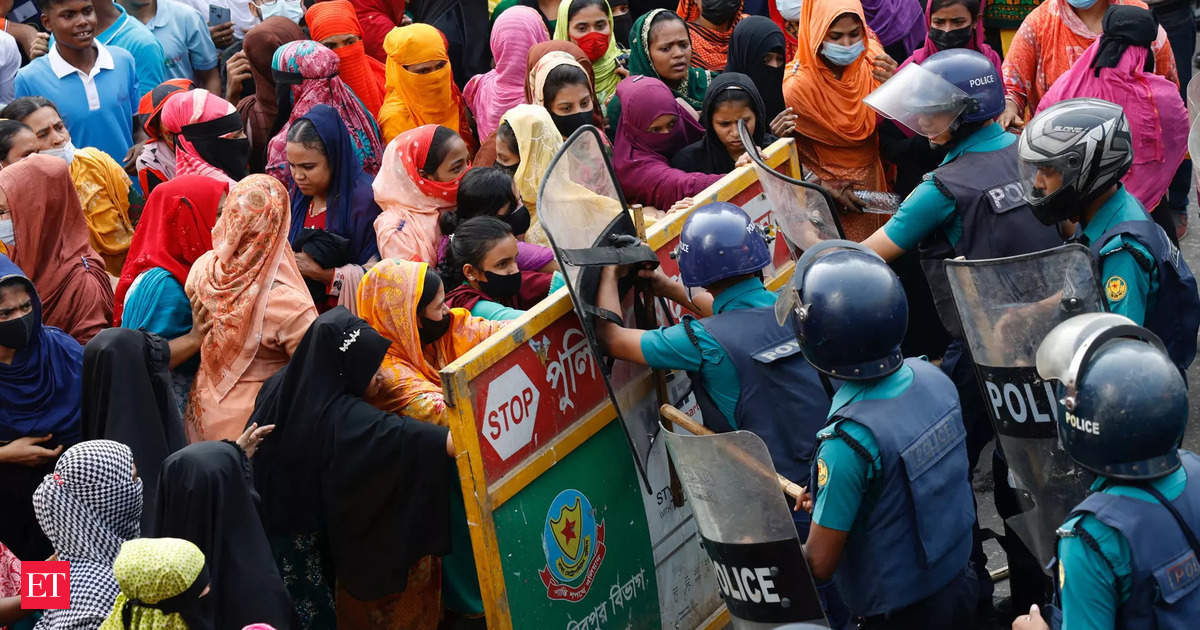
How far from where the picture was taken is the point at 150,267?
532 cm

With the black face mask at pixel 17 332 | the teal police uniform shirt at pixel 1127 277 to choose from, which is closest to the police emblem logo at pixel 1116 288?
the teal police uniform shirt at pixel 1127 277

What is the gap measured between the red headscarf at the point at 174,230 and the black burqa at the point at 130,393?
2.34 feet

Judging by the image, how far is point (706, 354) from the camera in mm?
4051

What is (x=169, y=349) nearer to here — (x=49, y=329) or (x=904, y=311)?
(x=49, y=329)

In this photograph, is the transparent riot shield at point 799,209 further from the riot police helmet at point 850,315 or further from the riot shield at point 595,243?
the riot police helmet at point 850,315

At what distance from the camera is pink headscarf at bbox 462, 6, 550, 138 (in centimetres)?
722

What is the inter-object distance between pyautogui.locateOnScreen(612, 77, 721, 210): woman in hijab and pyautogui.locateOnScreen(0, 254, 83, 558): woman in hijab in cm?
275

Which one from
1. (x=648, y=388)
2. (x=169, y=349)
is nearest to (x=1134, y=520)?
(x=648, y=388)

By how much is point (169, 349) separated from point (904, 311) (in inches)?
112

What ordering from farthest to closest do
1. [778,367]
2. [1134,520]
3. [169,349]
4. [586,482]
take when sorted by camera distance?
1. [169,349]
2. [586,482]
3. [778,367]
4. [1134,520]

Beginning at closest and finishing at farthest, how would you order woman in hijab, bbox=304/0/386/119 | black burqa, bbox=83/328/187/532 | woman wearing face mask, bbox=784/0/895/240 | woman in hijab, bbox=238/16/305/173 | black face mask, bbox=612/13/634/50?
black burqa, bbox=83/328/187/532 < woman wearing face mask, bbox=784/0/895/240 < woman in hijab, bbox=238/16/305/173 < woman in hijab, bbox=304/0/386/119 < black face mask, bbox=612/13/634/50

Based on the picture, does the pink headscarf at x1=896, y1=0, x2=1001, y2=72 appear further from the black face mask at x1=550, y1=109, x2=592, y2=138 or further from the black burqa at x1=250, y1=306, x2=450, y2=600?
the black burqa at x1=250, y1=306, x2=450, y2=600

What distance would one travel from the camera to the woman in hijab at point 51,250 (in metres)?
5.55

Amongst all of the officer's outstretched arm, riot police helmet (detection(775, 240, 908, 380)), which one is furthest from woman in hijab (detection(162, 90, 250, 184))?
riot police helmet (detection(775, 240, 908, 380))
